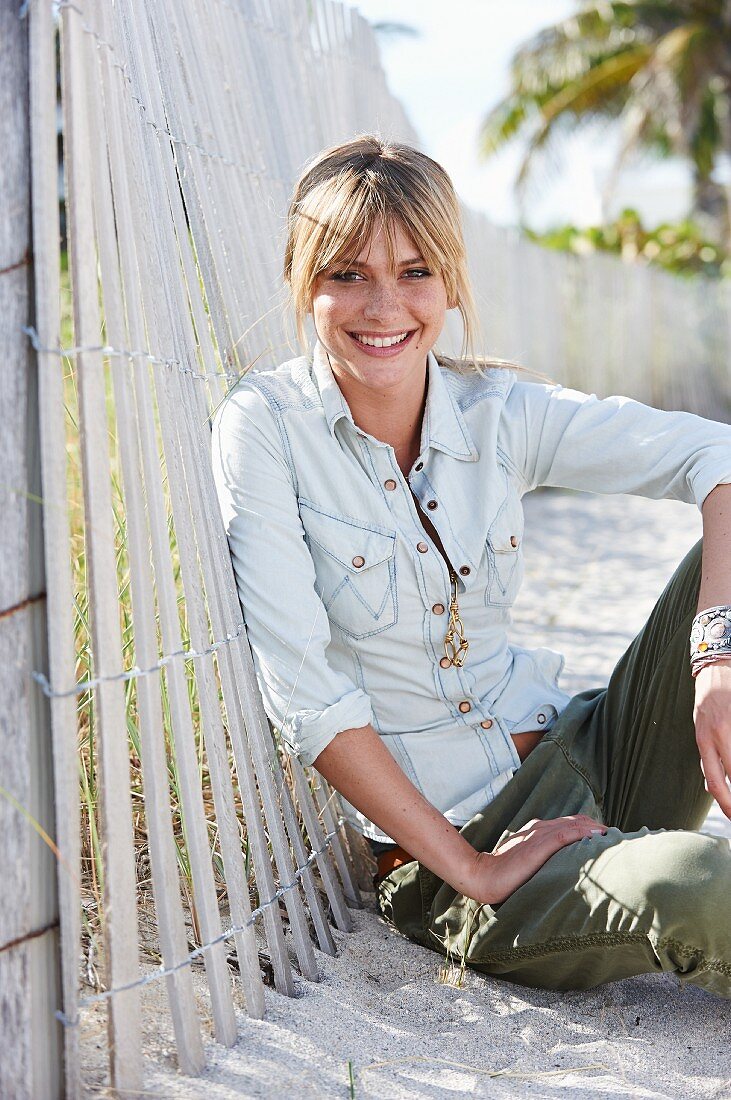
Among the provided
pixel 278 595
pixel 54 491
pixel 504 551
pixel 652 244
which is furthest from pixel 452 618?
pixel 652 244

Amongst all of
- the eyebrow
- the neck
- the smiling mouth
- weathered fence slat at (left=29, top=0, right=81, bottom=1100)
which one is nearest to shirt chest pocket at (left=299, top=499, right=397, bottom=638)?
the neck

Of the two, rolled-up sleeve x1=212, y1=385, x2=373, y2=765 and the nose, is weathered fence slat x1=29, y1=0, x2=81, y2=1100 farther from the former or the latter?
the nose

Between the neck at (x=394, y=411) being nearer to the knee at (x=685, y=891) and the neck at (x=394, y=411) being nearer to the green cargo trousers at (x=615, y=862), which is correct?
the green cargo trousers at (x=615, y=862)

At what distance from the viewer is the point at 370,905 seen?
221cm

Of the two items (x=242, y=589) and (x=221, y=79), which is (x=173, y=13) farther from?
(x=242, y=589)

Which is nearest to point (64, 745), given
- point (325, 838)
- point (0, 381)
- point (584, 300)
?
point (0, 381)

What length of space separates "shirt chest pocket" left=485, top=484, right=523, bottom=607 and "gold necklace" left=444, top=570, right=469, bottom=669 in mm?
83

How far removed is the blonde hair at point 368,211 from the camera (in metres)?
1.81

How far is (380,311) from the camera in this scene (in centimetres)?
184

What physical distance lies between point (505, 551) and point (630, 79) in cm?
1566

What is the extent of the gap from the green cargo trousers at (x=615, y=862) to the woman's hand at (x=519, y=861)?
19 mm

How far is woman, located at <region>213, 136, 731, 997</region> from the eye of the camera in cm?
174

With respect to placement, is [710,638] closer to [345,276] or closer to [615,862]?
[615,862]

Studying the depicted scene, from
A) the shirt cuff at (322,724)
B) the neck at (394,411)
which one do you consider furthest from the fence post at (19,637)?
the neck at (394,411)
